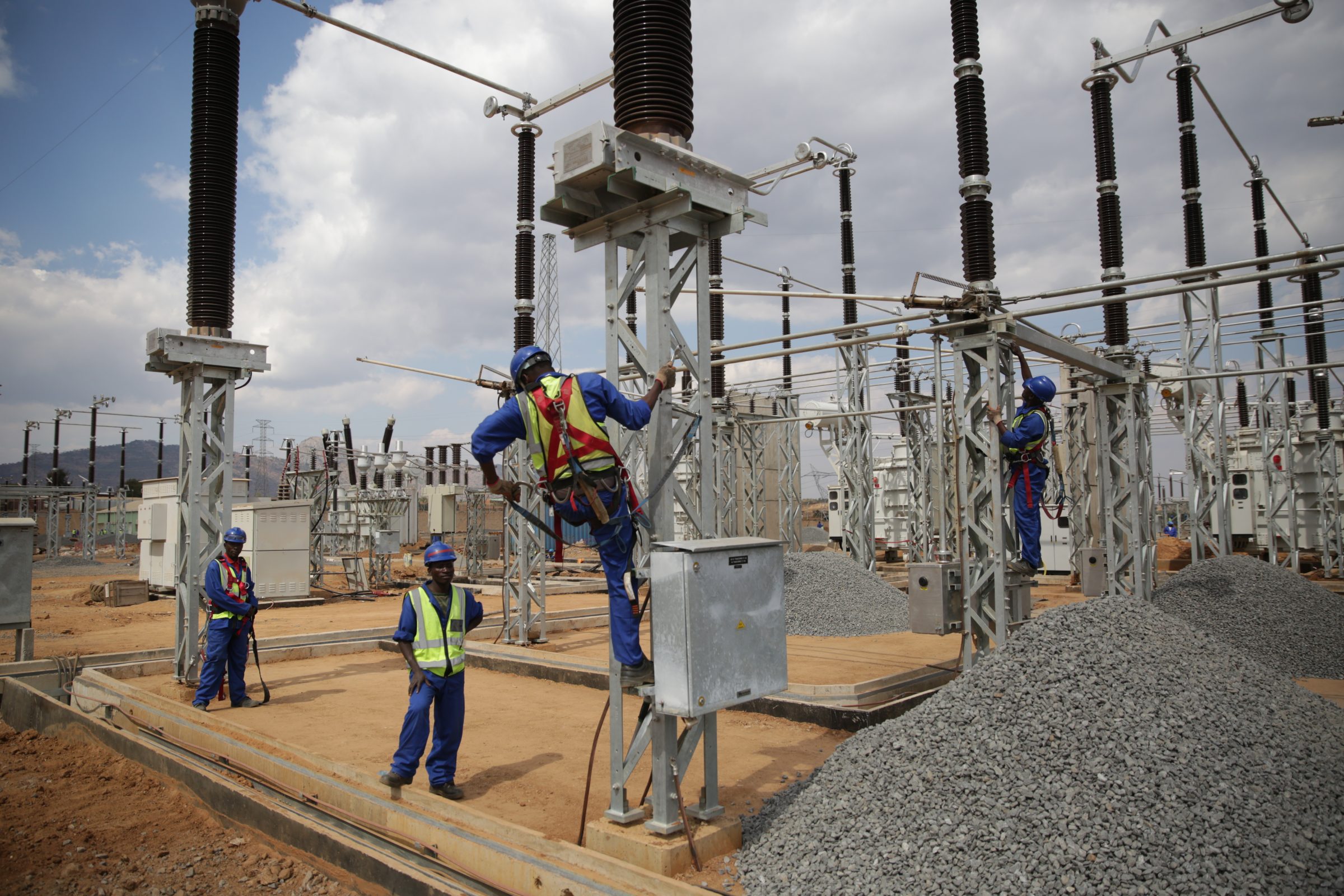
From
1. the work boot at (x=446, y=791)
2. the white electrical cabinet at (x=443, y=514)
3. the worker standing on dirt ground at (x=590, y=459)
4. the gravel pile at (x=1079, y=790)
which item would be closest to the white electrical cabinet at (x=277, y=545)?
the white electrical cabinet at (x=443, y=514)

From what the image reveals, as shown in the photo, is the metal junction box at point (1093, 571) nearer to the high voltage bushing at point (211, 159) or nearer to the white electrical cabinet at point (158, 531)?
the high voltage bushing at point (211, 159)

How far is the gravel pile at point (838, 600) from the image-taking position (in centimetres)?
1583

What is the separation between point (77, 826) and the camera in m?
6.78

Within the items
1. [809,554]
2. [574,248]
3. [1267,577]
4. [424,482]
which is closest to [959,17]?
[574,248]

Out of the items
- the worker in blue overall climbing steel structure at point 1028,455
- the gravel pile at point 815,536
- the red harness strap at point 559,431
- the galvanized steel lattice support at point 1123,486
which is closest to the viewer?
the red harness strap at point 559,431

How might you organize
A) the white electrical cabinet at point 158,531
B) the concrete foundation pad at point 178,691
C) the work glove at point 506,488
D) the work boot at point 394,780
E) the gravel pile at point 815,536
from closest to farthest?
the work glove at point 506,488 → the work boot at point 394,780 → the concrete foundation pad at point 178,691 → the white electrical cabinet at point 158,531 → the gravel pile at point 815,536

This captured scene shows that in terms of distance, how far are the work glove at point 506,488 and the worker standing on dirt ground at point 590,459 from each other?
0.04ft

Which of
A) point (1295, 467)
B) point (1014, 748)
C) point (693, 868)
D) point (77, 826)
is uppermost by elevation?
point (1295, 467)

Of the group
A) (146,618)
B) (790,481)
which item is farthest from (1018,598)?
(146,618)

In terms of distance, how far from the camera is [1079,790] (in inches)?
177

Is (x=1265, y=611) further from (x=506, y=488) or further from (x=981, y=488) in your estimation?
(x=506, y=488)

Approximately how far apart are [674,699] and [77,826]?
5503mm

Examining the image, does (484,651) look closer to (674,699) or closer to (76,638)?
(674,699)

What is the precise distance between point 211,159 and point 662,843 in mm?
10382
